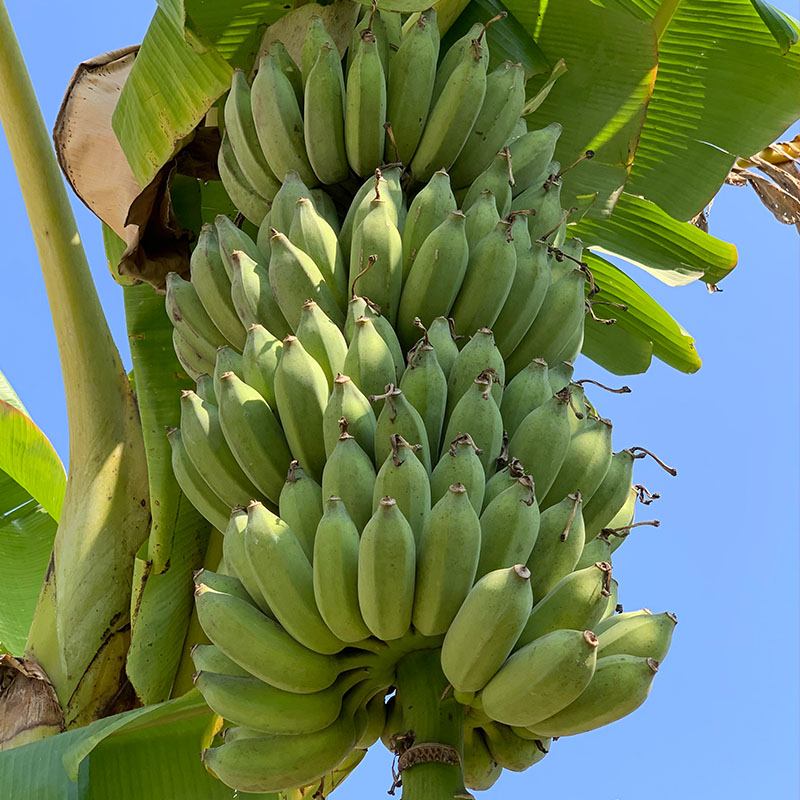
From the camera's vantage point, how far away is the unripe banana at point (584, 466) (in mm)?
1256

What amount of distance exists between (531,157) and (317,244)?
451mm

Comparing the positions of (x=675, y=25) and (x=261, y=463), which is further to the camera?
(x=675, y=25)

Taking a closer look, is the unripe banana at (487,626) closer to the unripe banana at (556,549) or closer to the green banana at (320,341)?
the unripe banana at (556,549)

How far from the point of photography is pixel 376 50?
153 cm

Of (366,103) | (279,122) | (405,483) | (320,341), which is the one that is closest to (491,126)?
(366,103)

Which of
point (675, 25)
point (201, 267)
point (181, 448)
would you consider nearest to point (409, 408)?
point (181, 448)

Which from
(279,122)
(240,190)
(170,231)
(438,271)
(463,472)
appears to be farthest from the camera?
(170,231)

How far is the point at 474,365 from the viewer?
1.25 meters

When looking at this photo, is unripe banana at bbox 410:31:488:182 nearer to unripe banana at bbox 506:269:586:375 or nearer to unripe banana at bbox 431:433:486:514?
unripe banana at bbox 506:269:586:375

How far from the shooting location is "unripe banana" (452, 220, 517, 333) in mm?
1348

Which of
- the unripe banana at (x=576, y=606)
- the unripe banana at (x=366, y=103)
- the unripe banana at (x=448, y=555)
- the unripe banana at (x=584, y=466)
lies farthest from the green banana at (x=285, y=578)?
the unripe banana at (x=366, y=103)

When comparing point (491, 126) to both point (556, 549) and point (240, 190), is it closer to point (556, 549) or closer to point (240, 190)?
point (240, 190)

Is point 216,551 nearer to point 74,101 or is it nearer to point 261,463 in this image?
point 261,463

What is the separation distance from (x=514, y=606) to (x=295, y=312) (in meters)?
0.57
